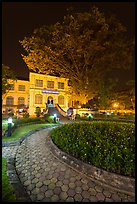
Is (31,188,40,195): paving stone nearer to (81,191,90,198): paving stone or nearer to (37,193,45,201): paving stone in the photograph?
(37,193,45,201): paving stone

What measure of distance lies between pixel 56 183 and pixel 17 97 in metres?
42.3

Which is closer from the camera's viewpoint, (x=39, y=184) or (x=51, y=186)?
(x=51, y=186)

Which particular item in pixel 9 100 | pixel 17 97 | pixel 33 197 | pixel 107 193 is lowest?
pixel 33 197

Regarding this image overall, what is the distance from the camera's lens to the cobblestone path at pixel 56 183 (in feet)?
13.6

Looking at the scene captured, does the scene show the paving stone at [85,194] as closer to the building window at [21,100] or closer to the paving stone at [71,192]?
the paving stone at [71,192]

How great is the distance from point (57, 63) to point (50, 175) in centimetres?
2210

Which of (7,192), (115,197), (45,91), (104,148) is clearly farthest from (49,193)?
(45,91)

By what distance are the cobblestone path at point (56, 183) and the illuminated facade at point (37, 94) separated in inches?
1216

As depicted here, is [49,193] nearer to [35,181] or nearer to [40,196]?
[40,196]

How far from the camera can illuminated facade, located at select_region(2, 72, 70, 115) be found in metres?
38.9

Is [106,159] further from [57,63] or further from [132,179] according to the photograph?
[57,63]

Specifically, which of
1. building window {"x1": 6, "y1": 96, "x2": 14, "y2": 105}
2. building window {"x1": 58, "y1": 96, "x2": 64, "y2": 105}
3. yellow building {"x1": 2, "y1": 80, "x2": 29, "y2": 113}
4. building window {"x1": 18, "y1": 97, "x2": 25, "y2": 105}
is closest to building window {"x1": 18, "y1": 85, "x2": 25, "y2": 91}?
yellow building {"x1": 2, "y1": 80, "x2": 29, "y2": 113}

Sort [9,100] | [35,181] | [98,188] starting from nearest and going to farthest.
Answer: [98,188] → [35,181] → [9,100]

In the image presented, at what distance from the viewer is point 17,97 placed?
44188 millimetres
